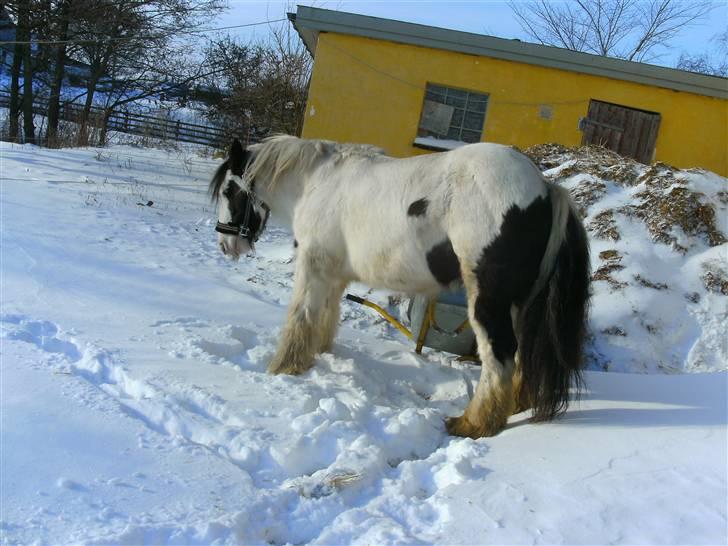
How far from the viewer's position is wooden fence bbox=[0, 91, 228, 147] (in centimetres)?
1894

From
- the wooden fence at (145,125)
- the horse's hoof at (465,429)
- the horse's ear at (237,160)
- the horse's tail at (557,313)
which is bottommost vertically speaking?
the horse's hoof at (465,429)

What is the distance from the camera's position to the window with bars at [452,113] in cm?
1139

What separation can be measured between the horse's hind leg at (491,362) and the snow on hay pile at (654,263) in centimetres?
242

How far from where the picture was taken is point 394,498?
249cm

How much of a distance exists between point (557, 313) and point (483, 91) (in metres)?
8.86

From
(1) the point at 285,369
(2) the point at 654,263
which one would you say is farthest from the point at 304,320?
(2) the point at 654,263

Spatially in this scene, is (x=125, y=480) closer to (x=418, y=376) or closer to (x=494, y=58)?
(x=418, y=376)

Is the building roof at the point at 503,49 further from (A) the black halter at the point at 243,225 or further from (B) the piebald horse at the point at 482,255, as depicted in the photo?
(B) the piebald horse at the point at 482,255

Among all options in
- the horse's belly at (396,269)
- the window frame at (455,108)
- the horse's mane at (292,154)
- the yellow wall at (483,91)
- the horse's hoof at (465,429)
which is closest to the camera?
the horse's hoof at (465,429)

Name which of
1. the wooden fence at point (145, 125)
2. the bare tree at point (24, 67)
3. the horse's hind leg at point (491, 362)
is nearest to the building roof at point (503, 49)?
the horse's hind leg at point (491, 362)

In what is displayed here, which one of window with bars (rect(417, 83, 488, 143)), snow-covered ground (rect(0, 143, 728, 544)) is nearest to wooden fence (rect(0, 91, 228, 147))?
window with bars (rect(417, 83, 488, 143))

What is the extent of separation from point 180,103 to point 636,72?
17188mm

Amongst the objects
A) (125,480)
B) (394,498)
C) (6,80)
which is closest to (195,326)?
(125,480)

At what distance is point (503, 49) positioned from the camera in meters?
10.8
